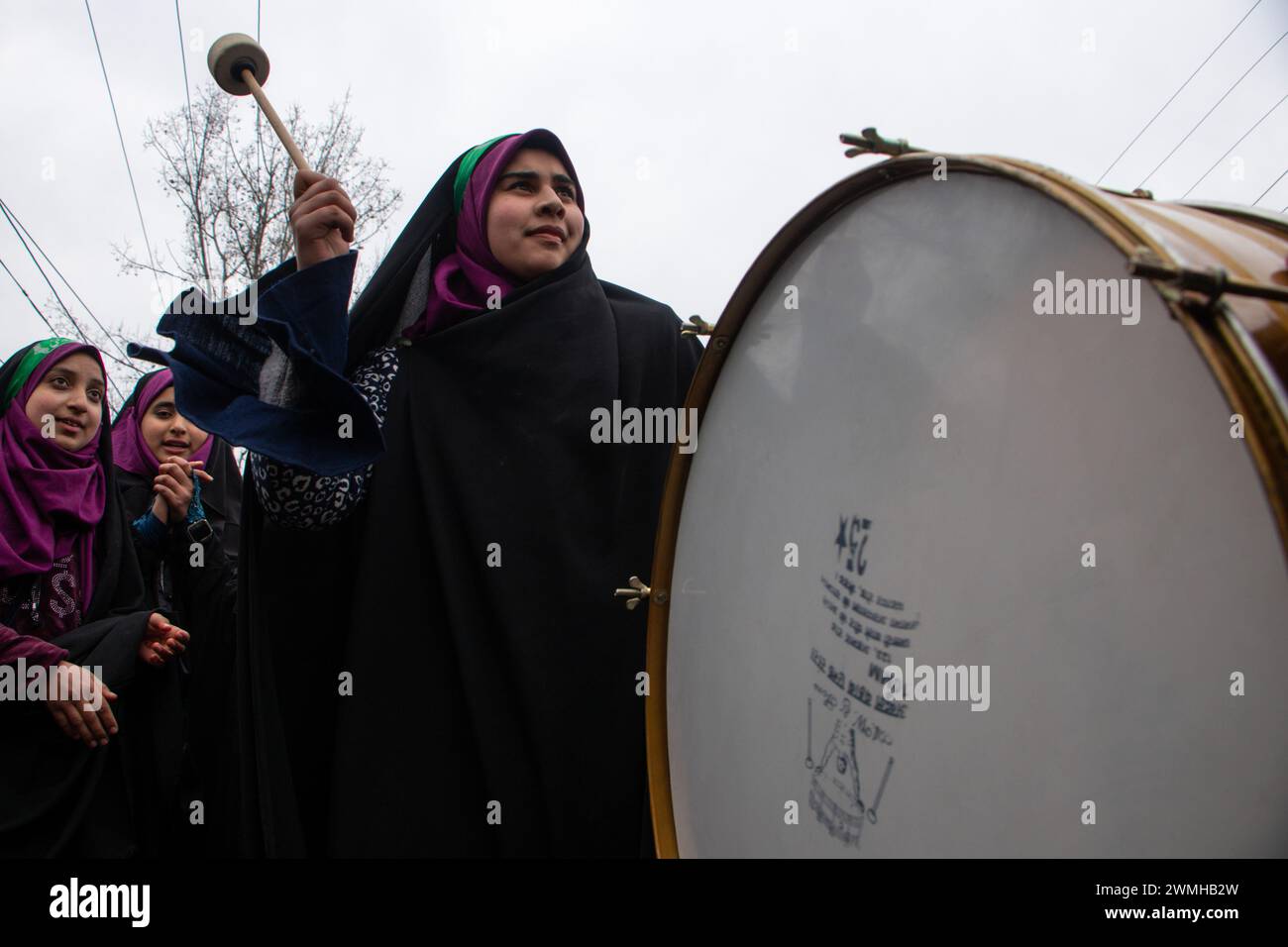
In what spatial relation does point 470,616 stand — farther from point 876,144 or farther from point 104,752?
point 104,752

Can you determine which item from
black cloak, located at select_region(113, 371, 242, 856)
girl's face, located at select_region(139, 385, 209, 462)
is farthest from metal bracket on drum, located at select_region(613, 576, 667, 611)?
girl's face, located at select_region(139, 385, 209, 462)

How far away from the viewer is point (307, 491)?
182cm

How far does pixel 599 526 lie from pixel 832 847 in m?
0.85

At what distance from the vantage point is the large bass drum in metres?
0.78

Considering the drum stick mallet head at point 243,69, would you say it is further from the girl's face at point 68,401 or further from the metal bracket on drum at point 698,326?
the girl's face at point 68,401

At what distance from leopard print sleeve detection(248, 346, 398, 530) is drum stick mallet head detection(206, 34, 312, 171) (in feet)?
1.68

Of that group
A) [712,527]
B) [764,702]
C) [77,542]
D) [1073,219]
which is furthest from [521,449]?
[77,542]

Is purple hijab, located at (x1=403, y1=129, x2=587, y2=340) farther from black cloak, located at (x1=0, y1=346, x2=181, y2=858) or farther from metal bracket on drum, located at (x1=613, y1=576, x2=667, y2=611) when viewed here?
black cloak, located at (x1=0, y1=346, x2=181, y2=858)

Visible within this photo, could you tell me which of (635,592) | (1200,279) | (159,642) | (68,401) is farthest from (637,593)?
(68,401)

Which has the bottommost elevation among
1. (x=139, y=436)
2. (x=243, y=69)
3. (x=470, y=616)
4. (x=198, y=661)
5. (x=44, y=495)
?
(x=198, y=661)

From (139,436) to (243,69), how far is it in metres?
2.32

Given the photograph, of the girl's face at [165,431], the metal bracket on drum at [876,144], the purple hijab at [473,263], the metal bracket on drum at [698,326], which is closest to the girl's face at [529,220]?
the purple hijab at [473,263]

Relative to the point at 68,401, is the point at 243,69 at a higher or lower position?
higher

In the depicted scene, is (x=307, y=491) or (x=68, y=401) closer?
(x=307, y=491)
